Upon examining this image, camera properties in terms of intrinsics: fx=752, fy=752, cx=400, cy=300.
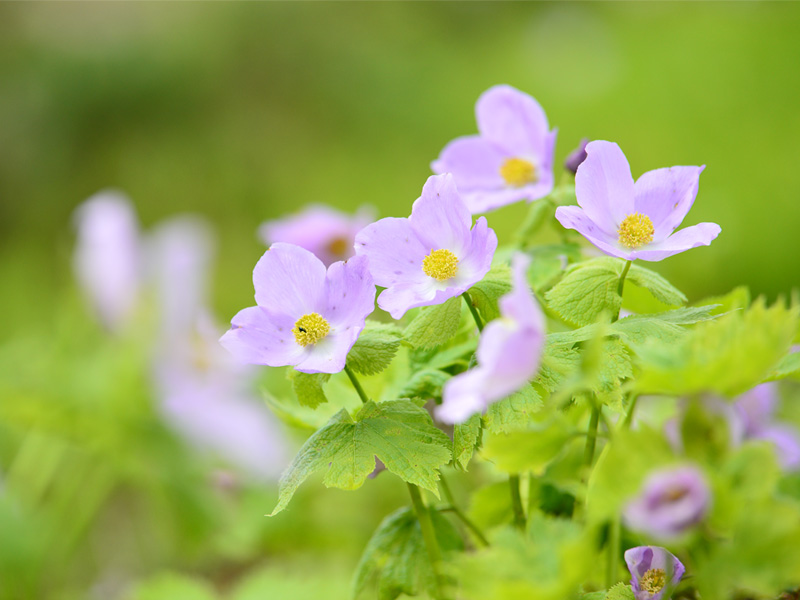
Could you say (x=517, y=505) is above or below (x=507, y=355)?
below

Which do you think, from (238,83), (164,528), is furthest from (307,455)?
(238,83)

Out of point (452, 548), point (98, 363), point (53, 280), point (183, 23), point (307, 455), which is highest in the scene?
point (183, 23)

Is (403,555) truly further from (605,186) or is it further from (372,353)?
(605,186)

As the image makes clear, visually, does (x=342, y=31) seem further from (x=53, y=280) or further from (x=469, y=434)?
(x=469, y=434)

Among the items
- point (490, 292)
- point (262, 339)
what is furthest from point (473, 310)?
point (262, 339)

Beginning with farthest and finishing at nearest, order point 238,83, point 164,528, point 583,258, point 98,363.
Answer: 1. point 238,83
2. point 98,363
3. point 164,528
4. point 583,258

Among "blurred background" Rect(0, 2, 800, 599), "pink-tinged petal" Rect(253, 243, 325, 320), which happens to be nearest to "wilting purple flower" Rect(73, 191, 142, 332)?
"blurred background" Rect(0, 2, 800, 599)

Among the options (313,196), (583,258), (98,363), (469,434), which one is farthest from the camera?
(313,196)
